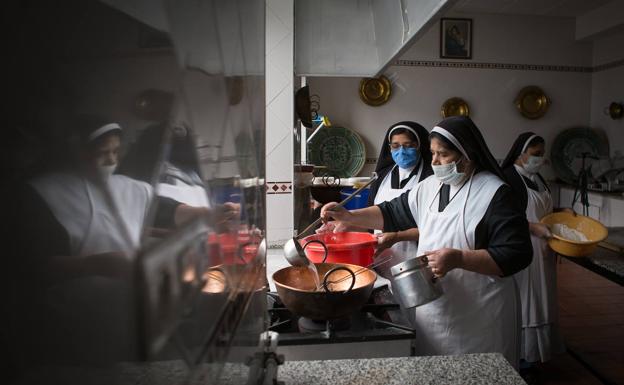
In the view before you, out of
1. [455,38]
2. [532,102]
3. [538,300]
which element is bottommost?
[538,300]

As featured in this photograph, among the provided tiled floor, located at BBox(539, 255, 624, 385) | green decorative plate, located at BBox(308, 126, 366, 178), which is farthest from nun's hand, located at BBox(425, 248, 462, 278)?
green decorative plate, located at BBox(308, 126, 366, 178)

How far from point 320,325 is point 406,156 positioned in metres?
1.25

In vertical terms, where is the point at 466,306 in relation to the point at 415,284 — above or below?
below

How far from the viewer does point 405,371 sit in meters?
0.98

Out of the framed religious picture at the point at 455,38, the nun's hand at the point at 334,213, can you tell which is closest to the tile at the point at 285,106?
the nun's hand at the point at 334,213

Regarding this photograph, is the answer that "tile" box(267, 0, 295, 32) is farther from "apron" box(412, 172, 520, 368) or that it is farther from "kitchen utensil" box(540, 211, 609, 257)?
"kitchen utensil" box(540, 211, 609, 257)

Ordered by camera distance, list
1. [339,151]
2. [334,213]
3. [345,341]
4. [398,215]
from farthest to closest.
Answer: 1. [339,151]
2. [398,215]
3. [334,213]
4. [345,341]

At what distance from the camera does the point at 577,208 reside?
5848mm

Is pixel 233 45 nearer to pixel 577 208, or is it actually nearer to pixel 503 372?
pixel 503 372

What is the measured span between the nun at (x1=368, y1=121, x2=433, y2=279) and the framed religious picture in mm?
4188

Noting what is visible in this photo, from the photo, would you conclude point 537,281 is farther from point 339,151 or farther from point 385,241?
point 339,151

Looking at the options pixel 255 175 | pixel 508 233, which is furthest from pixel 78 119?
pixel 508 233

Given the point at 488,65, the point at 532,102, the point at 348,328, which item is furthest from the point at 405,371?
the point at 532,102

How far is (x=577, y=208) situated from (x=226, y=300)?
654cm
